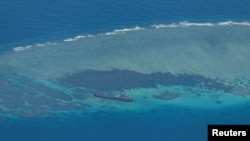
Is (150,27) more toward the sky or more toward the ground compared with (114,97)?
more toward the sky

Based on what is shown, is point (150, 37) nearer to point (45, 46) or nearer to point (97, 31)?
point (97, 31)

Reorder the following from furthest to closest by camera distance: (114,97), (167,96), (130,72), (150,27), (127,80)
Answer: (150,27) < (130,72) < (127,80) < (167,96) < (114,97)

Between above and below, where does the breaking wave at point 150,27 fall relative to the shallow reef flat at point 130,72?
above

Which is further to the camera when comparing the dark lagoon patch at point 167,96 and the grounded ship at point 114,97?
the dark lagoon patch at point 167,96

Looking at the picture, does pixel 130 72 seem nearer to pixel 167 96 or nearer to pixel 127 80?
pixel 127 80

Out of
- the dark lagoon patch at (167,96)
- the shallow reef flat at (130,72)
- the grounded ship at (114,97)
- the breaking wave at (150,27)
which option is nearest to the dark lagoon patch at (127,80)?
the shallow reef flat at (130,72)

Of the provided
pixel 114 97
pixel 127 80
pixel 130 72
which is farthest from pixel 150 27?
pixel 114 97

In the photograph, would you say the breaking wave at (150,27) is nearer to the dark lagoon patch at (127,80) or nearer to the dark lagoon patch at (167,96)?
the dark lagoon patch at (127,80)

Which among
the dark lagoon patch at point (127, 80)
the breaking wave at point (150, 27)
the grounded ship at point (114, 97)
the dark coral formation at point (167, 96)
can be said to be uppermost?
the breaking wave at point (150, 27)

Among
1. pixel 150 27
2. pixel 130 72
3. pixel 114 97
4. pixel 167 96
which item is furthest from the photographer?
pixel 150 27

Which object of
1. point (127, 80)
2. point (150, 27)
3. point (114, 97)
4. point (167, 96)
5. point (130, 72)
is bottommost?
point (114, 97)

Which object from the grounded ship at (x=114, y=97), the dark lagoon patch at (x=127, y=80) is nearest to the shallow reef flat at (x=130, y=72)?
the dark lagoon patch at (x=127, y=80)
